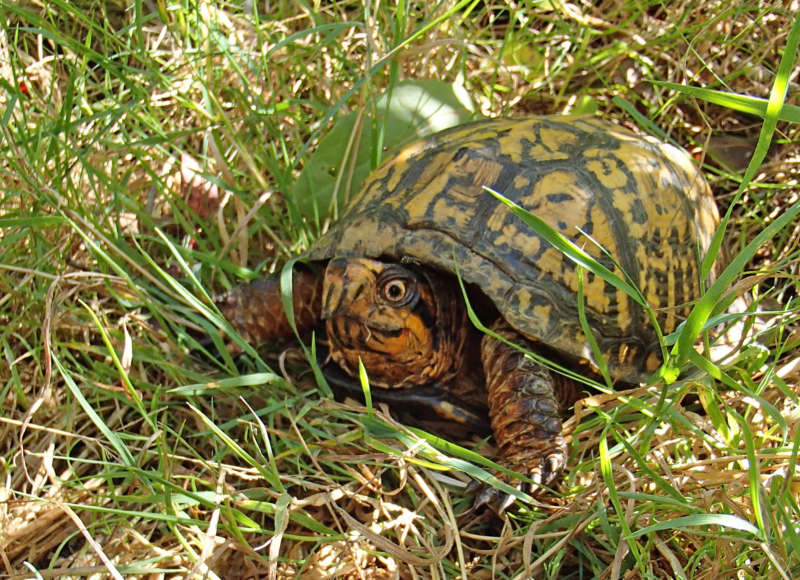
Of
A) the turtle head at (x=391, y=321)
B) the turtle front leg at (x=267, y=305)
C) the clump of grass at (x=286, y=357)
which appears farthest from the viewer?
the turtle front leg at (x=267, y=305)

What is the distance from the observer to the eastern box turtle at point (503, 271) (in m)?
1.64

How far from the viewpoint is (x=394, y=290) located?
5.37ft

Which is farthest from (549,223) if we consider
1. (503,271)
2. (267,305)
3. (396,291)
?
(267,305)

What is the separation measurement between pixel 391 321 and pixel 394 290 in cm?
6

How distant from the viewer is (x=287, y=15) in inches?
94.4

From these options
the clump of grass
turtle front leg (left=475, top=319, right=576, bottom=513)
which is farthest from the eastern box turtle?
the clump of grass

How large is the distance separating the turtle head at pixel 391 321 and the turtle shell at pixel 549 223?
87 millimetres

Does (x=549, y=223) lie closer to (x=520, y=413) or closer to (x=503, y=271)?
(x=503, y=271)

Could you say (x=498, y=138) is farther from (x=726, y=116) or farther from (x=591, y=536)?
(x=726, y=116)

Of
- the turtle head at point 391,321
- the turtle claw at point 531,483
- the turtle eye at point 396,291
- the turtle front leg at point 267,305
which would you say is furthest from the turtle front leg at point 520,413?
the turtle front leg at point 267,305

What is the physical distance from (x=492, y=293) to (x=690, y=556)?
0.60 meters

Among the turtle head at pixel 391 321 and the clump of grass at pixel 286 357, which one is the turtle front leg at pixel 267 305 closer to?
the clump of grass at pixel 286 357

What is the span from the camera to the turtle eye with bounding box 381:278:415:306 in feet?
5.36

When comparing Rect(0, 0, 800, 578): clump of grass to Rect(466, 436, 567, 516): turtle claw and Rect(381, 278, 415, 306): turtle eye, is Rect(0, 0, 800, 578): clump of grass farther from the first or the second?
Rect(381, 278, 415, 306): turtle eye
